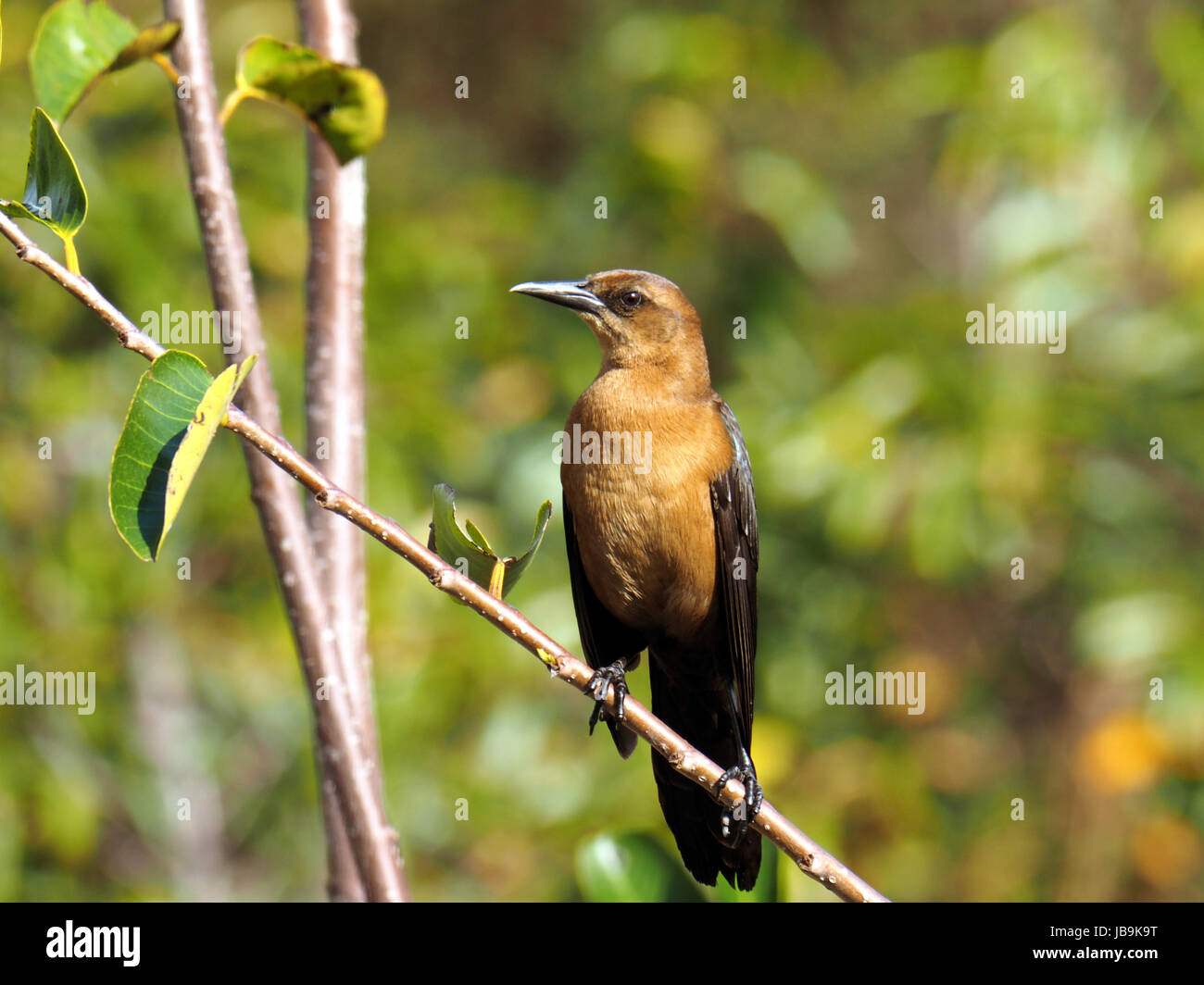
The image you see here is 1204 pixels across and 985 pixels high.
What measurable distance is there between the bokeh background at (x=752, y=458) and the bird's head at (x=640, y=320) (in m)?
1.38

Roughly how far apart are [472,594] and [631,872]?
26.8 inches

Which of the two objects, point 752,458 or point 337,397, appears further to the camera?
point 752,458

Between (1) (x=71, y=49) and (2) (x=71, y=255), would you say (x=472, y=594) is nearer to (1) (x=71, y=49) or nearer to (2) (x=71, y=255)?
(2) (x=71, y=255)

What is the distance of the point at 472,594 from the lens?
141 centimetres

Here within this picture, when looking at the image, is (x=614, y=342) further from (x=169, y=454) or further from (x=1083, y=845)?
(x=1083, y=845)

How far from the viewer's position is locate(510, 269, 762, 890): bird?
2.50 m

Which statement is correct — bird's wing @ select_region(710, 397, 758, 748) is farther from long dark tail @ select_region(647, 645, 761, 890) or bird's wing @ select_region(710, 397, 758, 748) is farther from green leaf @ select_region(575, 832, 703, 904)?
green leaf @ select_region(575, 832, 703, 904)

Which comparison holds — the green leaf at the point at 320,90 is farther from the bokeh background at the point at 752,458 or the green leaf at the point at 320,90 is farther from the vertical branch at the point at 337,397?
the bokeh background at the point at 752,458

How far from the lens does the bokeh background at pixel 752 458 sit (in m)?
4.33

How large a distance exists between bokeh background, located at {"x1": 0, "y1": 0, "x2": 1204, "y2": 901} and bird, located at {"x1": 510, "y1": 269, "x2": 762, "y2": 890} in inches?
56.3

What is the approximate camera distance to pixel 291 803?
15.2 feet

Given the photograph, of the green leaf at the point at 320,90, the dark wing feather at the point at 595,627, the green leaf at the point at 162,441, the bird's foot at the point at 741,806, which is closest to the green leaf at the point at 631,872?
the bird's foot at the point at 741,806

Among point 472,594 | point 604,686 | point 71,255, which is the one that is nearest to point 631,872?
point 604,686
